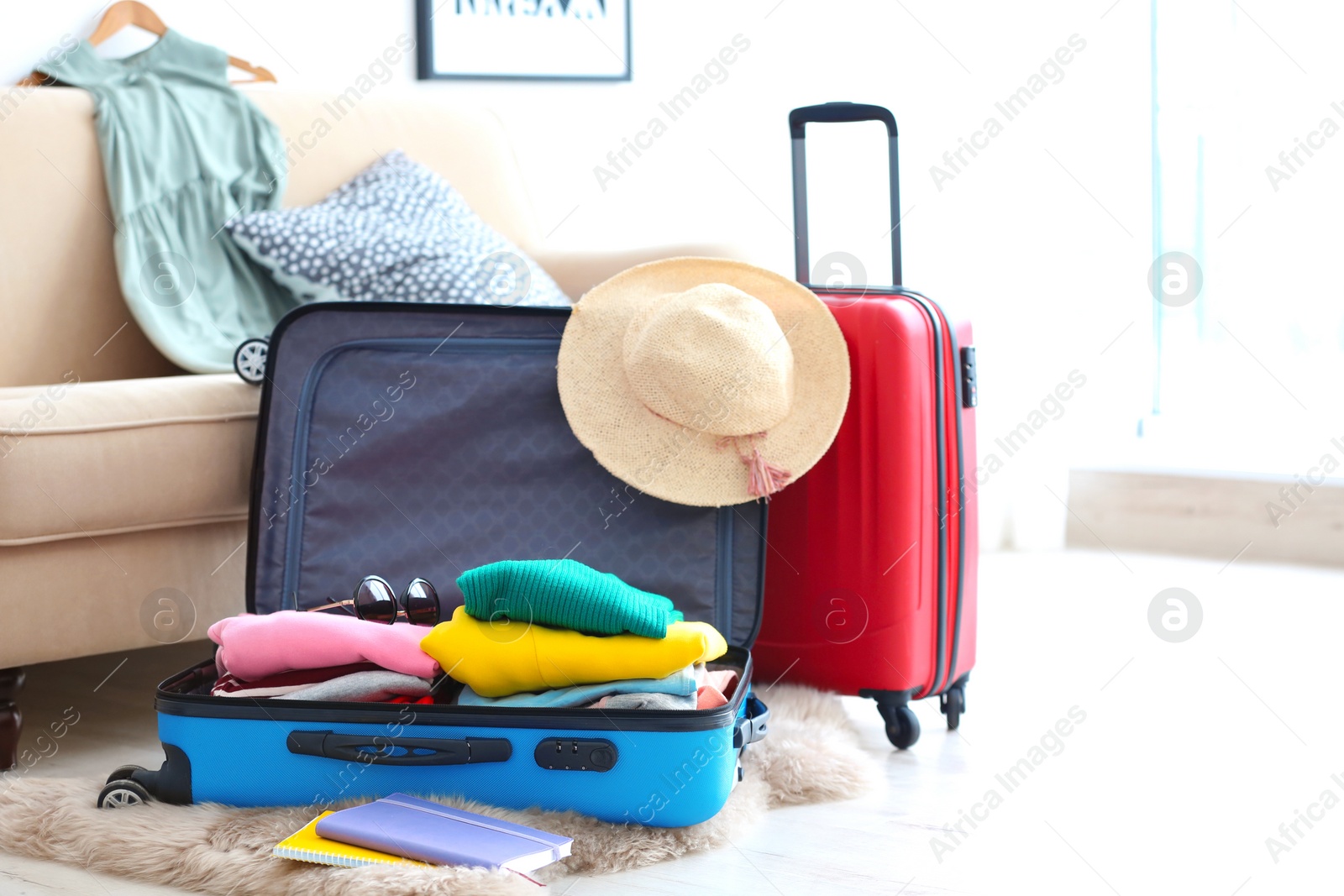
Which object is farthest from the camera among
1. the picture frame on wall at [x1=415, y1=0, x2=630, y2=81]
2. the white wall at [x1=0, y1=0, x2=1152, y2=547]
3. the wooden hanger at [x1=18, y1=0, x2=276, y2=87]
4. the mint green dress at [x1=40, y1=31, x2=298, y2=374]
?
the white wall at [x1=0, y1=0, x2=1152, y2=547]

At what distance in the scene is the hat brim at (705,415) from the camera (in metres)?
1.13

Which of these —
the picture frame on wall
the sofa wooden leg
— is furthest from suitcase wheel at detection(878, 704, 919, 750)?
the picture frame on wall

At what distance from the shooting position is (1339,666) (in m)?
1.45

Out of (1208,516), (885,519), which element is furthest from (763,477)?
(1208,516)

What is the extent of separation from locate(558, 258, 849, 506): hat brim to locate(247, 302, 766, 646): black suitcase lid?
0.14ft

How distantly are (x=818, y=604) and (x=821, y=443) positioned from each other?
0.56ft

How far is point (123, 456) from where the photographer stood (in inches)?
44.8

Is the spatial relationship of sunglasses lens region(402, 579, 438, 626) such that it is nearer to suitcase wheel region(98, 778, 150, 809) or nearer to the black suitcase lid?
the black suitcase lid

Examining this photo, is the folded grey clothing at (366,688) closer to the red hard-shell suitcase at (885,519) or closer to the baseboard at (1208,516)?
the red hard-shell suitcase at (885,519)

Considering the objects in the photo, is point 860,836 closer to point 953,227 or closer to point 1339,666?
point 1339,666

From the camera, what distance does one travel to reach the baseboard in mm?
2104

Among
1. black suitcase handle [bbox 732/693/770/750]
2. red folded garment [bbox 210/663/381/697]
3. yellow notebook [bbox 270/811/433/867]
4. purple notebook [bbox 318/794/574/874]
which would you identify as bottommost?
yellow notebook [bbox 270/811/433/867]

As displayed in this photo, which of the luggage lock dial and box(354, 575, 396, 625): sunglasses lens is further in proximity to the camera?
box(354, 575, 396, 625): sunglasses lens

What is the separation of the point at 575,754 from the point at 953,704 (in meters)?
0.48
